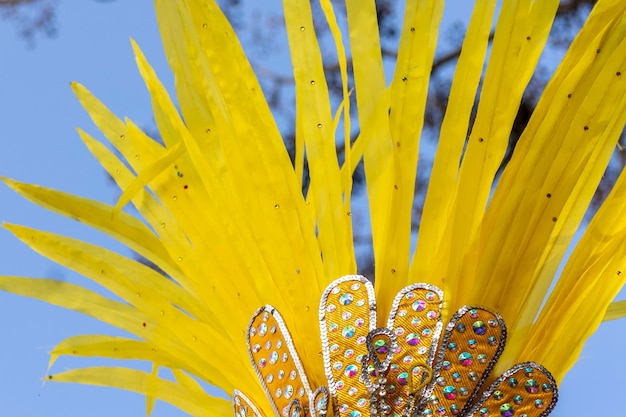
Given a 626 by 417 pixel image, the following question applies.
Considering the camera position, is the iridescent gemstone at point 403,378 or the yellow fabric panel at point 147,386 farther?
the yellow fabric panel at point 147,386

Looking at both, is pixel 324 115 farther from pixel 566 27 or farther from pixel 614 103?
pixel 566 27

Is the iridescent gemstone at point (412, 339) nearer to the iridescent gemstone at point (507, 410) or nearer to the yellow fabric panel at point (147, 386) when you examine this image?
the iridescent gemstone at point (507, 410)

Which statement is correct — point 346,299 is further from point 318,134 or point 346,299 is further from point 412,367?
point 318,134

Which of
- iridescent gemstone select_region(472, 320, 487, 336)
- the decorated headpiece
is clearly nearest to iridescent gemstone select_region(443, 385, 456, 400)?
the decorated headpiece

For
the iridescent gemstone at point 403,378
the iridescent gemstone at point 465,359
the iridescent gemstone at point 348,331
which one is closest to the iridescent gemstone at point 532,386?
the iridescent gemstone at point 465,359

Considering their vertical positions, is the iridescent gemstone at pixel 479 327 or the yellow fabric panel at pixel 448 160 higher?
the yellow fabric panel at pixel 448 160

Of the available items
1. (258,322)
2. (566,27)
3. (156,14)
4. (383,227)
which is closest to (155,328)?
(258,322)
